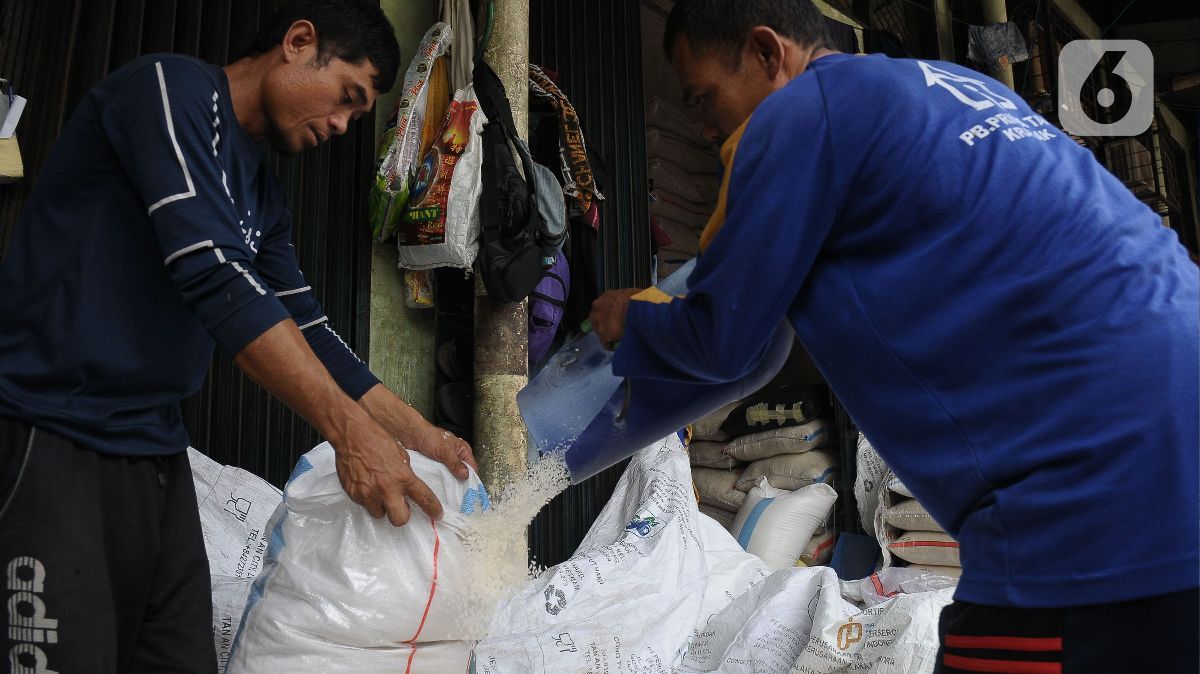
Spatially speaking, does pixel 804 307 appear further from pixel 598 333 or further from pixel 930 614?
pixel 930 614

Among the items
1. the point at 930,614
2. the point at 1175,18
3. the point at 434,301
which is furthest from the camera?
the point at 1175,18

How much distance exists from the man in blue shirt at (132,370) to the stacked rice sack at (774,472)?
9.18 ft

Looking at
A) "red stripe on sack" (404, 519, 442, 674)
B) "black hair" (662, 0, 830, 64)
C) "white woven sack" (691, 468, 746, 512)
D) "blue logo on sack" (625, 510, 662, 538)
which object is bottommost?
"white woven sack" (691, 468, 746, 512)

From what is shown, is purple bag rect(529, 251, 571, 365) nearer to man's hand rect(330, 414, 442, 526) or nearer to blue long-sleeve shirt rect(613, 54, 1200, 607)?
man's hand rect(330, 414, 442, 526)

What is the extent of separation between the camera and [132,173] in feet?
4.48

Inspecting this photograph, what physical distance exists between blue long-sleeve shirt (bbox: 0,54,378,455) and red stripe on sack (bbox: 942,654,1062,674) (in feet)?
3.17

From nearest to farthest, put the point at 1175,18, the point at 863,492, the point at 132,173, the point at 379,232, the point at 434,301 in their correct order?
the point at 132,173 → the point at 379,232 → the point at 434,301 → the point at 863,492 → the point at 1175,18

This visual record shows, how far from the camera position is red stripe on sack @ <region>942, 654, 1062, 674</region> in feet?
2.98

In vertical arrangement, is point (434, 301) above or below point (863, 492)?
above

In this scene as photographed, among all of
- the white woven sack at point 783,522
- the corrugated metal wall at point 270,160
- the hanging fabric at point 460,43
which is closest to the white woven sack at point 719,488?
the white woven sack at point 783,522

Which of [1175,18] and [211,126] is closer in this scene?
[211,126]

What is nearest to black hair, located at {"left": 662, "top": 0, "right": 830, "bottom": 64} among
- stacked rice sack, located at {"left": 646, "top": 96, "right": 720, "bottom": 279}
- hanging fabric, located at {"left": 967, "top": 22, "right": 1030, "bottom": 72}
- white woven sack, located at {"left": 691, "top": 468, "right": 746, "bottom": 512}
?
white woven sack, located at {"left": 691, "top": 468, "right": 746, "bottom": 512}

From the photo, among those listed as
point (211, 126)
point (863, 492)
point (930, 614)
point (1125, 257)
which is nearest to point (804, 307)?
point (1125, 257)

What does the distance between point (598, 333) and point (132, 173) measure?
0.72m
